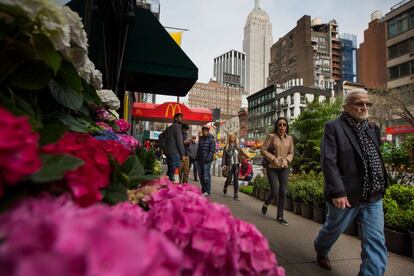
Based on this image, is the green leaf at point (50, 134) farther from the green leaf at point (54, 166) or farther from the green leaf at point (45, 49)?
the green leaf at point (45, 49)

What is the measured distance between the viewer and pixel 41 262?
37 cm

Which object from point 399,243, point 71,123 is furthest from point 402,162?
point 71,123

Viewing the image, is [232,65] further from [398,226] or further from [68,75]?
[68,75]

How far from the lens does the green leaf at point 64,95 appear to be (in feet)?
3.83

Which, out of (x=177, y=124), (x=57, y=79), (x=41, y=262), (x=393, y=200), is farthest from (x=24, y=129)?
(x=177, y=124)

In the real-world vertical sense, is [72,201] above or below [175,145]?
below

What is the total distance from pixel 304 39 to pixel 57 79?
98.5 meters

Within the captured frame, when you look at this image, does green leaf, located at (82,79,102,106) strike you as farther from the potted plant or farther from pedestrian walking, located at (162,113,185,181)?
pedestrian walking, located at (162,113,185,181)

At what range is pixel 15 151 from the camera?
538mm

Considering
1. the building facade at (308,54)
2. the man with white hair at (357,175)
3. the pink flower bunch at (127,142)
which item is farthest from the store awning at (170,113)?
the building facade at (308,54)

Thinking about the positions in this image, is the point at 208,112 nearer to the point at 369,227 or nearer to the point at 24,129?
the point at 369,227

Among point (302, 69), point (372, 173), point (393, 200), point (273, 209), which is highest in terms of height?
point (302, 69)

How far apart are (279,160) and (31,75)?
5.37 metres

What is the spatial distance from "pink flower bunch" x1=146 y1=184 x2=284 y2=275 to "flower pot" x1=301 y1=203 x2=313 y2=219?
20.2 ft
